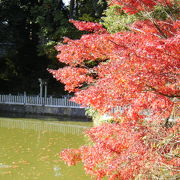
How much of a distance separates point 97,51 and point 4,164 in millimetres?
4211

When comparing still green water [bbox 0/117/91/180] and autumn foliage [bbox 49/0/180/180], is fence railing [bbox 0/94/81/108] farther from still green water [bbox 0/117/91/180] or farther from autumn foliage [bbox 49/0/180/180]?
autumn foliage [bbox 49/0/180/180]

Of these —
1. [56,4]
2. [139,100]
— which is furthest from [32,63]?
[139,100]

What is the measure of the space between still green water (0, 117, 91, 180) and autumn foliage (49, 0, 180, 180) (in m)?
1.28

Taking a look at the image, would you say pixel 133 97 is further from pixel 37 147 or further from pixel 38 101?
pixel 38 101

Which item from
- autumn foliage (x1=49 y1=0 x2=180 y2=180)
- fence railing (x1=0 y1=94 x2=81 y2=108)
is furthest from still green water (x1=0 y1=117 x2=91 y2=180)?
fence railing (x1=0 y1=94 x2=81 y2=108)

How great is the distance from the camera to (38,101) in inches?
804

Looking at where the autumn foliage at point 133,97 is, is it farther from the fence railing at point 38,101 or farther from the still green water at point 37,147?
the fence railing at point 38,101

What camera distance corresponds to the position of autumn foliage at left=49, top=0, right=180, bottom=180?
496cm

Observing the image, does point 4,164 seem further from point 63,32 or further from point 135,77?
point 63,32

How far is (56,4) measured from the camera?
71.1ft

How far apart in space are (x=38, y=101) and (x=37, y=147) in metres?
9.20

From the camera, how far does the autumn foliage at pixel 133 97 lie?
4.96m

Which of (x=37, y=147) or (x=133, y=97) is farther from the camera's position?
(x=37, y=147)

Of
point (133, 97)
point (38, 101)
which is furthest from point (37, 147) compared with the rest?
point (38, 101)
